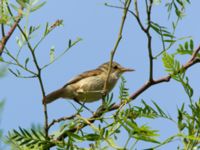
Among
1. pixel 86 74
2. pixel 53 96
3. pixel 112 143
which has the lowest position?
pixel 53 96

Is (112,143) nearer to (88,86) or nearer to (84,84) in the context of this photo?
(88,86)

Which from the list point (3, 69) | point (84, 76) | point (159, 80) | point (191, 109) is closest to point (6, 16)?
point (3, 69)

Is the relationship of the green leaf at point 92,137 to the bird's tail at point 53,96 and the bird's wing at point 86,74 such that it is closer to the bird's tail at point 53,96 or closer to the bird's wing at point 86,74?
the bird's tail at point 53,96

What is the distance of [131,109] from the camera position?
1.70 metres

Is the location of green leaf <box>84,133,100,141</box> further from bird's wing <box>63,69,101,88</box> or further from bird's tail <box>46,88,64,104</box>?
bird's wing <box>63,69,101,88</box>

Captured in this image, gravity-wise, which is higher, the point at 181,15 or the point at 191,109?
the point at 181,15

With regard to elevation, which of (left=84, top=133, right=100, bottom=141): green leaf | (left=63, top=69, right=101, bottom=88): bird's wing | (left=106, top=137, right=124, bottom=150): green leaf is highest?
(left=84, top=133, right=100, bottom=141): green leaf

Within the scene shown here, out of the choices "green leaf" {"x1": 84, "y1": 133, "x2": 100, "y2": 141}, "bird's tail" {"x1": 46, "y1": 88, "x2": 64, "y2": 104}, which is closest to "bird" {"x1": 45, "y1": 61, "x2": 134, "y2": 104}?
"bird's tail" {"x1": 46, "y1": 88, "x2": 64, "y2": 104}

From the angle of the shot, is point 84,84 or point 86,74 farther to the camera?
point 86,74

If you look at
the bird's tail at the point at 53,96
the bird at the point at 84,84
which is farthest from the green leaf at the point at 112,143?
the bird's tail at the point at 53,96

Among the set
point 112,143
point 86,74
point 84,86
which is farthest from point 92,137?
point 86,74

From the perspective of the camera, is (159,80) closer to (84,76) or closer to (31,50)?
(31,50)

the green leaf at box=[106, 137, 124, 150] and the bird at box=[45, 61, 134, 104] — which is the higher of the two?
the green leaf at box=[106, 137, 124, 150]

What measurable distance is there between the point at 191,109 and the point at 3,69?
65 centimetres
